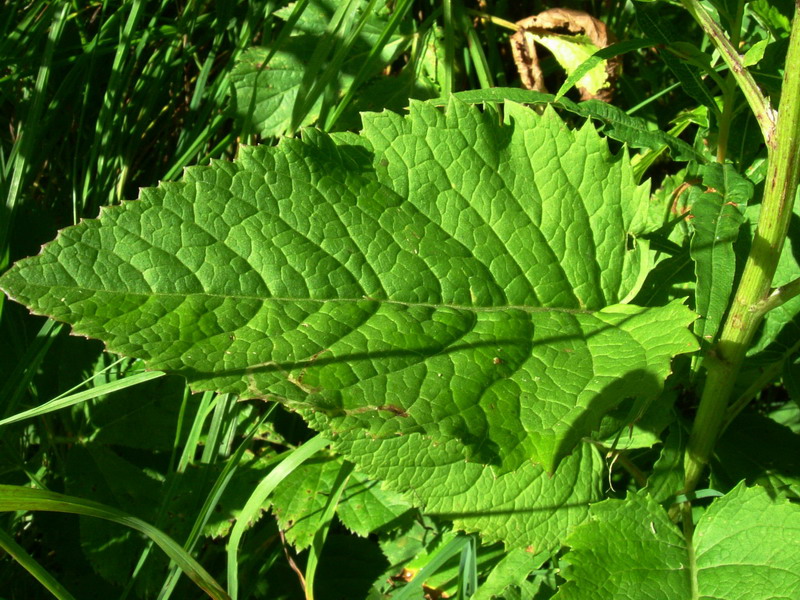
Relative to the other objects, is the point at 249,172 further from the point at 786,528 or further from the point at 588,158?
the point at 786,528

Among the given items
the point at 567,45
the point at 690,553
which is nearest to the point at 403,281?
the point at 690,553

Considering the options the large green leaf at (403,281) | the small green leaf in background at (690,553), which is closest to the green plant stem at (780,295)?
the large green leaf at (403,281)

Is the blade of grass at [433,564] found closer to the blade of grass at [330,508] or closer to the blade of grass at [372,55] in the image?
the blade of grass at [330,508]

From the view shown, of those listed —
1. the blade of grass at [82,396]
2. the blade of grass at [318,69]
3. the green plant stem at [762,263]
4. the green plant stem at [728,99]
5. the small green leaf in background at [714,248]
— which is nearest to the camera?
the green plant stem at [762,263]

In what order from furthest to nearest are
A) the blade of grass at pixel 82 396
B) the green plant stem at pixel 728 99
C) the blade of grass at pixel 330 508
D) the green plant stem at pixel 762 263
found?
the blade of grass at pixel 330 508
the green plant stem at pixel 728 99
the blade of grass at pixel 82 396
the green plant stem at pixel 762 263

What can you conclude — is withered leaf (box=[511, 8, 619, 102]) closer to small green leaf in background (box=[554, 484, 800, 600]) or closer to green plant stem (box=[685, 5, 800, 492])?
green plant stem (box=[685, 5, 800, 492])

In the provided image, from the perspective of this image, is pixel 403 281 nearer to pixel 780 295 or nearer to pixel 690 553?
pixel 780 295

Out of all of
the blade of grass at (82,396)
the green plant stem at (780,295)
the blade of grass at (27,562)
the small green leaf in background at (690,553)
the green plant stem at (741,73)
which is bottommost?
the blade of grass at (27,562)
